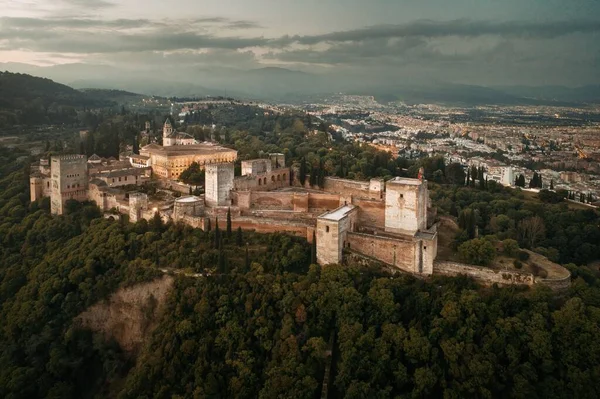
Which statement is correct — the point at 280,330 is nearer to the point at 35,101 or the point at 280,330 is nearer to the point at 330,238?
the point at 330,238

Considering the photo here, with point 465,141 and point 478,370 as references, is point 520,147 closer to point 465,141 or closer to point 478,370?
point 465,141

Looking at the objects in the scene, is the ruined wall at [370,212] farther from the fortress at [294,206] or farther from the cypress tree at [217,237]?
the cypress tree at [217,237]

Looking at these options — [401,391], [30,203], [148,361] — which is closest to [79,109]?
[30,203]

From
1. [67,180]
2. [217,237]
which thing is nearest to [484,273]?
[217,237]

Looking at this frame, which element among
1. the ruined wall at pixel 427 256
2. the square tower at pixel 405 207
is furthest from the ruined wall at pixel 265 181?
the ruined wall at pixel 427 256

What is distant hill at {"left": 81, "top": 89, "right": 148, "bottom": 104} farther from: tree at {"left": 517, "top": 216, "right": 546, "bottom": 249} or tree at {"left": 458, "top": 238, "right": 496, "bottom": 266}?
tree at {"left": 458, "top": 238, "right": 496, "bottom": 266}

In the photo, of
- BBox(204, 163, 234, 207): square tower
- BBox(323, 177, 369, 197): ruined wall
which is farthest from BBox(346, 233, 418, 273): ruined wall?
BBox(204, 163, 234, 207): square tower
